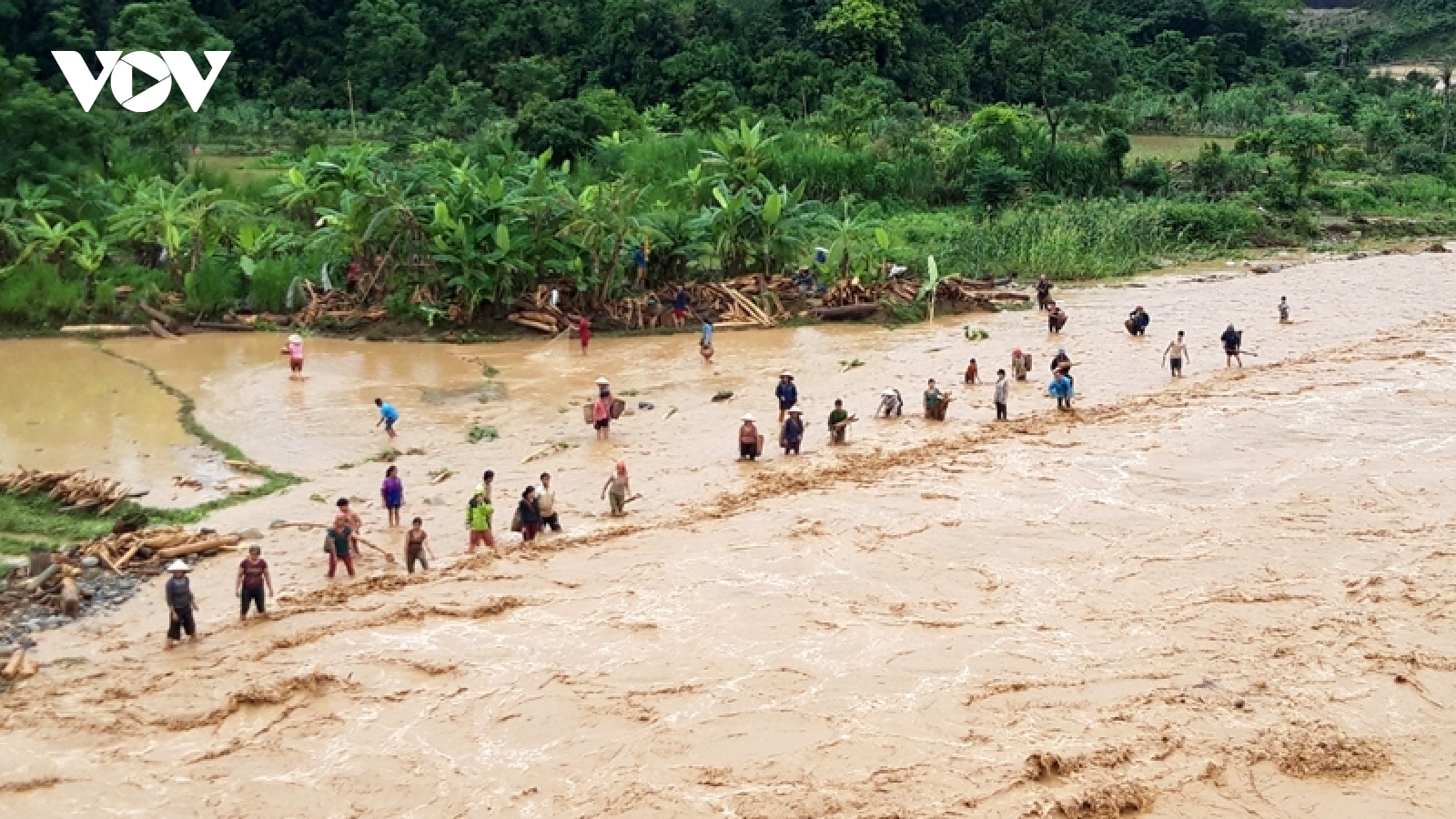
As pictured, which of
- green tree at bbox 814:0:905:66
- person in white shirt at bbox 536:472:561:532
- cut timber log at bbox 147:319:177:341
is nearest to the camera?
person in white shirt at bbox 536:472:561:532

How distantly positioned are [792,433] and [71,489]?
937cm

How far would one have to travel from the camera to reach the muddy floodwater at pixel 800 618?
10281mm

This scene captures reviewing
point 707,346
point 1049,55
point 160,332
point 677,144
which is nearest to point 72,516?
point 160,332

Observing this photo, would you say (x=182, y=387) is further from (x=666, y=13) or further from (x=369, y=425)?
(x=666, y=13)

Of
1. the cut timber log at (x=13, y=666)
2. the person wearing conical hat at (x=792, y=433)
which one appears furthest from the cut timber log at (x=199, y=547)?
the person wearing conical hat at (x=792, y=433)

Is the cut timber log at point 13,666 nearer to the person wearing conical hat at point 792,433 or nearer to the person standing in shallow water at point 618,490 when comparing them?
the person standing in shallow water at point 618,490

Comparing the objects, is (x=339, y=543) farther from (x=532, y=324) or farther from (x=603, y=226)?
(x=603, y=226)

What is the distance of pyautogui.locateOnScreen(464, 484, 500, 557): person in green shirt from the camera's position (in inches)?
581

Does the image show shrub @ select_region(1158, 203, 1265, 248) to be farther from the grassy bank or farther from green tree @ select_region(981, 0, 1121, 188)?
the grassy bank

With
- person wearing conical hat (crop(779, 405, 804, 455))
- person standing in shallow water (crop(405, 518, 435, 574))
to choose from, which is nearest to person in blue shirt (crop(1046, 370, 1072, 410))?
person wearing conical hat (crop(779, 405, 804, 455))

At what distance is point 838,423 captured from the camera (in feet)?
62.0

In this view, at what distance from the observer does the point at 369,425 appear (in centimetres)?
2000

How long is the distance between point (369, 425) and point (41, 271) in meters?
11.5

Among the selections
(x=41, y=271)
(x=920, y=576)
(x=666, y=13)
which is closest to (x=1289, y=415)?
(x=920, y=576)
